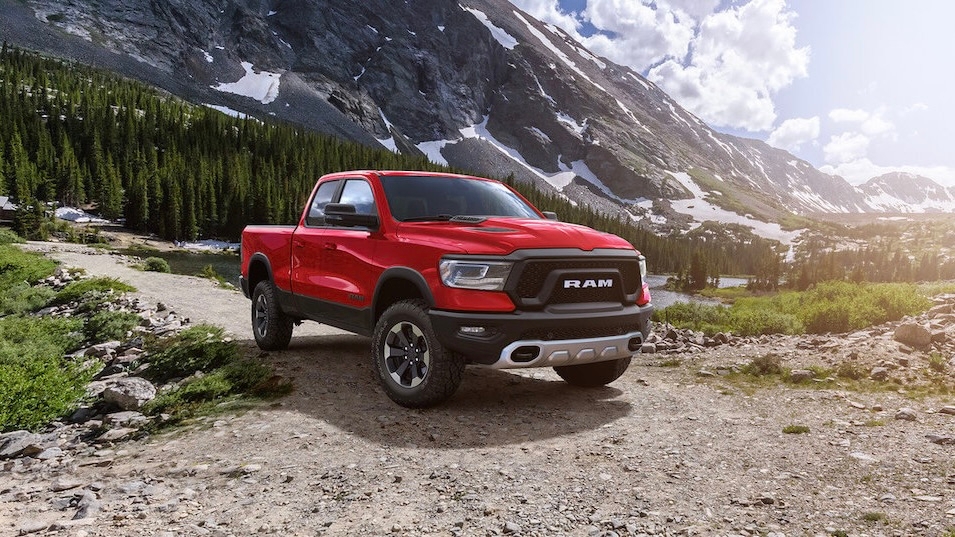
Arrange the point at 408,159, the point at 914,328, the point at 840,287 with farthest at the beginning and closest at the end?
A: 1. the point at 408,159
2. the point at 840,287
3. the point at 914,328

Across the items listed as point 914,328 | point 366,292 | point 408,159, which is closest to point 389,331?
point 366,292

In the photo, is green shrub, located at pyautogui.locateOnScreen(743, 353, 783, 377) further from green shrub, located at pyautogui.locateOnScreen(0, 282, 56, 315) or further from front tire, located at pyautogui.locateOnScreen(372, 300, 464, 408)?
green shrub, located at pyautogui.locateOnScreen(0, 282, 56, 315)

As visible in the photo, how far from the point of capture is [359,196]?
7684mm

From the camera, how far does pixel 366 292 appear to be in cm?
693

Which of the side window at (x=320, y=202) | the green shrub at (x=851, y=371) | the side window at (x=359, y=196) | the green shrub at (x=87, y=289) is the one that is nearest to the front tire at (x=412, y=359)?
the side window at (x=359, y=196)

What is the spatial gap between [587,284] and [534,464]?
206cm

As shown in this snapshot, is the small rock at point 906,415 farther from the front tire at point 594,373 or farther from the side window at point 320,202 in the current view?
the side window at point 320,202

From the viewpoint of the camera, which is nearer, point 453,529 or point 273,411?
point 453,529

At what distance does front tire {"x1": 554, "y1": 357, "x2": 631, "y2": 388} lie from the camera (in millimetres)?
7512

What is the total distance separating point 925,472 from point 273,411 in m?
6.16

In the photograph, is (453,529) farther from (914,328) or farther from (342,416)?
(914,328)

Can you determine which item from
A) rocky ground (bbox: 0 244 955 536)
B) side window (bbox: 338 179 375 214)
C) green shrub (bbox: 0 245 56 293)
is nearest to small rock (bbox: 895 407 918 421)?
rocky ground (bbox: 0 244 955 536)

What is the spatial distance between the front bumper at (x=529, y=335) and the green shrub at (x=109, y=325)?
8.57 m

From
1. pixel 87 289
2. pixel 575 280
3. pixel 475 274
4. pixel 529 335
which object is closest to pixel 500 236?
pixel 475 274
